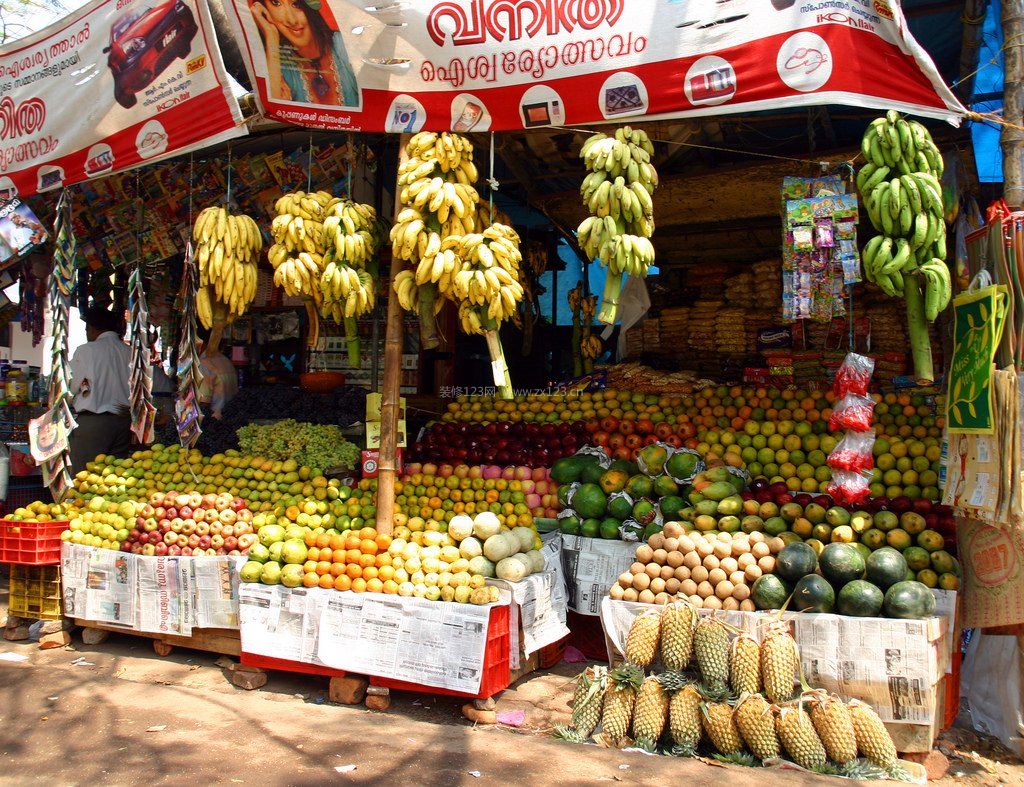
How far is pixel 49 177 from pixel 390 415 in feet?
12.1

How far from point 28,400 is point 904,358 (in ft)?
27.8

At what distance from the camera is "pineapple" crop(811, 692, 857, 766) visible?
10.7ft

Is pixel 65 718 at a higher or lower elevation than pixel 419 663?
lower

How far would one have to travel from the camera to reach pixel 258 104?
486cm

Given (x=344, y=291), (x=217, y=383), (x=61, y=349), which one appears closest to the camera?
(x=344, y=291)

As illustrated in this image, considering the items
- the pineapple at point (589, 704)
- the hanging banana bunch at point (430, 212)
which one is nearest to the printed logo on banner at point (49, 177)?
the hanging banana bunch at point (430, 212)

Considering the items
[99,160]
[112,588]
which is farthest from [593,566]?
[99,160]

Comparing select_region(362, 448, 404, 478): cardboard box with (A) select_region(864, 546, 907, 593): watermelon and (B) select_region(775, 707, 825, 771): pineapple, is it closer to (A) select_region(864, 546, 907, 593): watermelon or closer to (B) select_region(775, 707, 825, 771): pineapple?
(B) select_region(775, 707, 825, 771): pineapple

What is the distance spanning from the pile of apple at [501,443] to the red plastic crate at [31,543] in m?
2.62

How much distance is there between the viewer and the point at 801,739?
3.28 metres

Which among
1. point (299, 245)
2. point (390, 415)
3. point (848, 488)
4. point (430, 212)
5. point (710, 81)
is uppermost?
point (710, 81)

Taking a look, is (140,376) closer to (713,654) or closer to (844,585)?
(713,654)

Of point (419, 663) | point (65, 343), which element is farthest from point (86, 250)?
point (419, 663)

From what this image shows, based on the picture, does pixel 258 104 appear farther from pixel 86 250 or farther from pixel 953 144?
pixel 953 144
